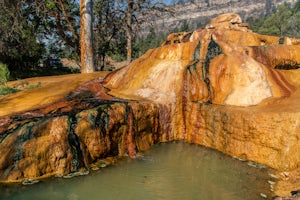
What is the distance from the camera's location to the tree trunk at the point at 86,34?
35.9 ft

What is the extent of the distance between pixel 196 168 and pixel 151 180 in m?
1.00

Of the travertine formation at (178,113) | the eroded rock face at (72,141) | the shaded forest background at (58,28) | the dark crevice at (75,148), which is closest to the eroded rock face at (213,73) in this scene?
the travertine formation at (178,113)

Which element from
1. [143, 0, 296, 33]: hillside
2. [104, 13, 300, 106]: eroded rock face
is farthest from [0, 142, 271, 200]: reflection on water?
[143, 0, 296, 33]: hillside

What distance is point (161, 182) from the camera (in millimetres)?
4656

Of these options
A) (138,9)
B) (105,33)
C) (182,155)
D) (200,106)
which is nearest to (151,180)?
(182,155)

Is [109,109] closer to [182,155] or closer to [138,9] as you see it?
[182,155]

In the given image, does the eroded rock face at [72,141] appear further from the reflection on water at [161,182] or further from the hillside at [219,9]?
the hillside at [219,9]

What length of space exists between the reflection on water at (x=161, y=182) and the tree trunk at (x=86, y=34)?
6.47m

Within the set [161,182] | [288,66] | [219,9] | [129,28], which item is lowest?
[161,182]

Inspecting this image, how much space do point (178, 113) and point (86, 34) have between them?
5801 mm

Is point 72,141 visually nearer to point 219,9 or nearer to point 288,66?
point 288,66

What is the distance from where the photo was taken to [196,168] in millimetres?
5285

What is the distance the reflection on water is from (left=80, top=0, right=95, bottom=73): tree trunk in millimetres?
6469

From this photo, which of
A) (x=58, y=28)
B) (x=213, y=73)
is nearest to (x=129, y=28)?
(x=58, y=28)
